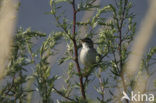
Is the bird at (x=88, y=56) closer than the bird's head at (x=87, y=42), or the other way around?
the bird's head at (x=87, y=42)

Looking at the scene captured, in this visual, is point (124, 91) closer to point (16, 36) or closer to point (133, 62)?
Result: point (133, 62)

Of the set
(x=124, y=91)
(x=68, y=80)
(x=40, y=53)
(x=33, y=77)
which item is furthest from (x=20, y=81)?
(x=124, y=91)

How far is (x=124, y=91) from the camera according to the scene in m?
2.21

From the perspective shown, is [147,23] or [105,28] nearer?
[147,23]

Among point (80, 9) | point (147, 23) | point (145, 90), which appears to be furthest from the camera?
point (145, 90)

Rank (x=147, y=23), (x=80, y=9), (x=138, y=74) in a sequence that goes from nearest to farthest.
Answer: (x=147, y=23) < (x=80, y=9) < (x=138, y=74)

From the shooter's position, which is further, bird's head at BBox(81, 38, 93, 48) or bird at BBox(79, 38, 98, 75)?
bird at BBox(79, 38, 98, 75)

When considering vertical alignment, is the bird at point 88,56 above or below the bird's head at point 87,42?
below

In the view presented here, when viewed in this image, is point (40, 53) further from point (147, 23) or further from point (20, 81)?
point (147, 23)

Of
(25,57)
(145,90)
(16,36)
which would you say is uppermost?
(16,36)

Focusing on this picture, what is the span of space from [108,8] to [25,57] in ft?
3.18

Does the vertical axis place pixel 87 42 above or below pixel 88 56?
above

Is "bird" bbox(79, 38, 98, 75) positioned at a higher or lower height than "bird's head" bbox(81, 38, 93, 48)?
lower

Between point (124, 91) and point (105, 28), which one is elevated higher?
point (105, 28)
